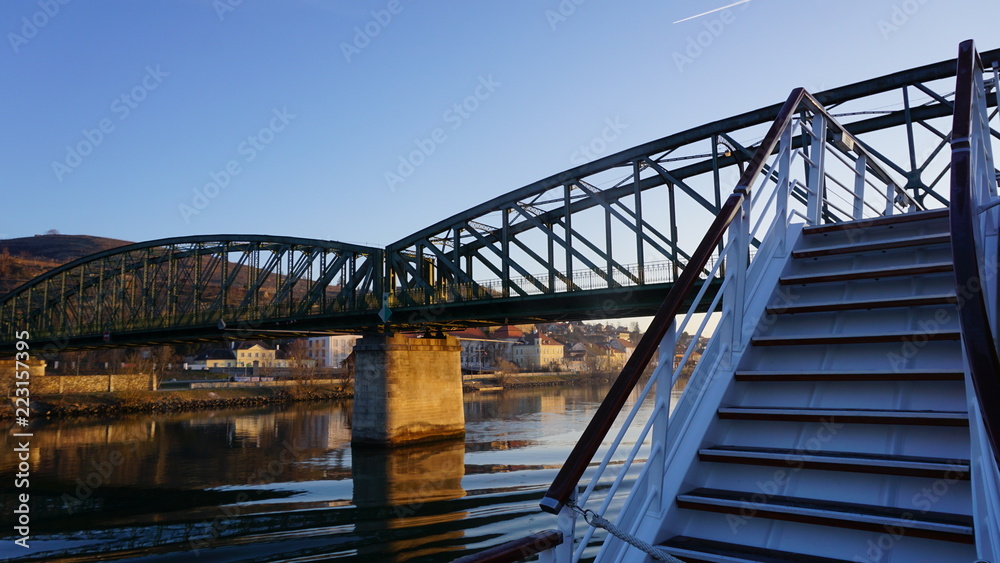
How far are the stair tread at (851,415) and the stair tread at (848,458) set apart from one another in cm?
21

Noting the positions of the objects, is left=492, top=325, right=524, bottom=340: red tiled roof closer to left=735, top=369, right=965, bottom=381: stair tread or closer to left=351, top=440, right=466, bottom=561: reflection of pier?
left=351, top=440, right=466, bottom=561: reflection of pier

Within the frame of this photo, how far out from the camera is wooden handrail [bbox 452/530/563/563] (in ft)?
7.92

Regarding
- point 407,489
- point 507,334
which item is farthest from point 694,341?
point 507,334

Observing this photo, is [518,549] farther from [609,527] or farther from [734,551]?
[734,551]

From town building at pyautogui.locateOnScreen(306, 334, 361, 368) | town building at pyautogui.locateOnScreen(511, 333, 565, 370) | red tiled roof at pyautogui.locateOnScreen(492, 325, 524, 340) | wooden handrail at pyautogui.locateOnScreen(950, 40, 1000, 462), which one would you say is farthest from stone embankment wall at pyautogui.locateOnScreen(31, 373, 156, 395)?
red tiled roof at pyautogui.locateOnScreen(492, 325, 524, 340)

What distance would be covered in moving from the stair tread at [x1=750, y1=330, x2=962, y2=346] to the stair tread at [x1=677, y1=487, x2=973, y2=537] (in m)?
1.29

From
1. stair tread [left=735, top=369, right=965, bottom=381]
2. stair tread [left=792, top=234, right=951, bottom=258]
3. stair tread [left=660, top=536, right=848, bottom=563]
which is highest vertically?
stair tread [left=792, top=234, right=951, bottom=258]

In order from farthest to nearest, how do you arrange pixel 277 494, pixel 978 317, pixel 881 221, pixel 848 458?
pixel 277 494
pixel 881 221
pixel 848 458
pixel 978 317

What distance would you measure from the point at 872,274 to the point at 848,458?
2.01m

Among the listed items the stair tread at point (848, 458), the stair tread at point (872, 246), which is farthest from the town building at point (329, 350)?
the stair tread at point (848, 458)

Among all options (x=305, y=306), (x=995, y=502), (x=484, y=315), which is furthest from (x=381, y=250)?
(x=995, y=502)

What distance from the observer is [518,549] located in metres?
2.55

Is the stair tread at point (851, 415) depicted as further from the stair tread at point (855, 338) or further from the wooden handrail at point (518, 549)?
the wooden handrail at point (518, 549)

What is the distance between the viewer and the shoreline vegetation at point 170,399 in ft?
164
